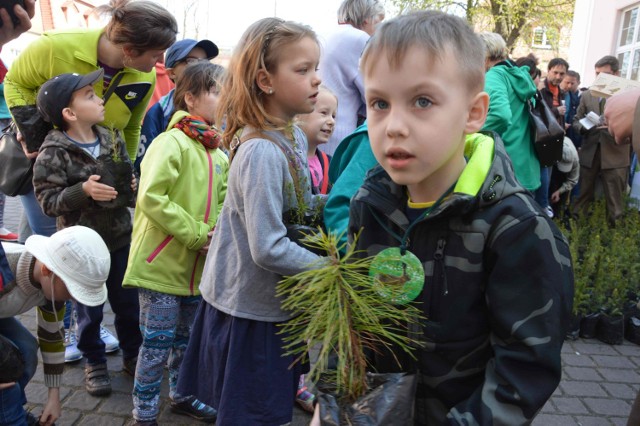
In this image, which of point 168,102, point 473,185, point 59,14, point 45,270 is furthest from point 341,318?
point 59,14

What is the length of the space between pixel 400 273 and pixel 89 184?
7.11 feet

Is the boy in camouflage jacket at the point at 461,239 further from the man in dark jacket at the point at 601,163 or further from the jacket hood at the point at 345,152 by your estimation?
the man in dark jacket at the point at 601,163

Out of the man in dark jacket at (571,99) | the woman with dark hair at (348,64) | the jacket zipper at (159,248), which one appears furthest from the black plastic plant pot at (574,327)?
the man in dark jacket at (571,99)

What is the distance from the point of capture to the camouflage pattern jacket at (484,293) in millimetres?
1178

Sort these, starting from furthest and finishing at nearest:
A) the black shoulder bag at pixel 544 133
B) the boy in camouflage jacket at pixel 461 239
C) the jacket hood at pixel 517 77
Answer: the black shoulder bag at pixel 544 133
the jacket hood at pixel 517 77
the boy in camouflage jacket at pixel 461 239

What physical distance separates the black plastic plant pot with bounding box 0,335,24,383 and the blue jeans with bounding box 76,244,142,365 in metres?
0.93

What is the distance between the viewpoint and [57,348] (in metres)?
2.54

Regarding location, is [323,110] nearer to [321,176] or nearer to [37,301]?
[321,176]

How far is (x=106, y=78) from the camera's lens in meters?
3.20

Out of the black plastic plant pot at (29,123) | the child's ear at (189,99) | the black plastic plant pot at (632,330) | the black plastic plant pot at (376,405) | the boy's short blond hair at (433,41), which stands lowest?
the black plastic plant pot at (632,330)

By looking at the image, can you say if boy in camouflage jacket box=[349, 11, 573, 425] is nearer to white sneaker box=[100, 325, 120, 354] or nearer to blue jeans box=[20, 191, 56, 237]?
blue jeans box=[20, 191, 56, 237]

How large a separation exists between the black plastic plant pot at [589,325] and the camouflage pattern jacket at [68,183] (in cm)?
379

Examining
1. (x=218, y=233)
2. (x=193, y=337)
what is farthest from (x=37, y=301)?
(x=218, y=233)

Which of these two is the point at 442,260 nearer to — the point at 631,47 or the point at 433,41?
the point at 433,41
